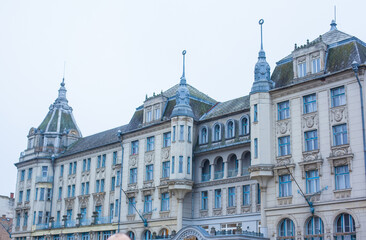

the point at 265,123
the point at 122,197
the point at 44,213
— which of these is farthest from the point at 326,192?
the point at 44,213

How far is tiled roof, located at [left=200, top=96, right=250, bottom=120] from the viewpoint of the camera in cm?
5144

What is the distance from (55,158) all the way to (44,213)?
7253 millimetres

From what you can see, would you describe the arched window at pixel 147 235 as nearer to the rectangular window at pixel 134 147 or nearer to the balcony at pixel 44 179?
the rectangular window at pixel 134 147

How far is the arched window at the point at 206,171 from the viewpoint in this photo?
5160cm

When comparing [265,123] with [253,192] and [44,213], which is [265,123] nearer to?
[253,192]

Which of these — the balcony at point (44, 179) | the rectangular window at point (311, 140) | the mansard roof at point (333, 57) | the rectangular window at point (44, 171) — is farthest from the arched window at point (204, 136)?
the rectangular window at point (44, 171)

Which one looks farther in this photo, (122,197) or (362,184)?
(122,197)

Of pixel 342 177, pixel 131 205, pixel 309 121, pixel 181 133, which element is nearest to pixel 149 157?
pixel 181 133

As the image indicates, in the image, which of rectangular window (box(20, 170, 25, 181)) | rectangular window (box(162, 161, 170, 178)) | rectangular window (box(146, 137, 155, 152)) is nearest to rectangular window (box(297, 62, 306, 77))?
rectangular window (box(162, 161, 170, 178))

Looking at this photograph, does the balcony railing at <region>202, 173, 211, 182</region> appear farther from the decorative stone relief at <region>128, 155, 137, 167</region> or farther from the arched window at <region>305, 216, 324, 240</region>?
the arched window at <region>305, 216, 324, 240</region>

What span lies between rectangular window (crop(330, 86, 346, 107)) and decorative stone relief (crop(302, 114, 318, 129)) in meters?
1.84

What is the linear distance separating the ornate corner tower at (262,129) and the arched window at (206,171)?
7639 mm

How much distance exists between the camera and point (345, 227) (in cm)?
3875

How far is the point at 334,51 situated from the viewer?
43.2m
